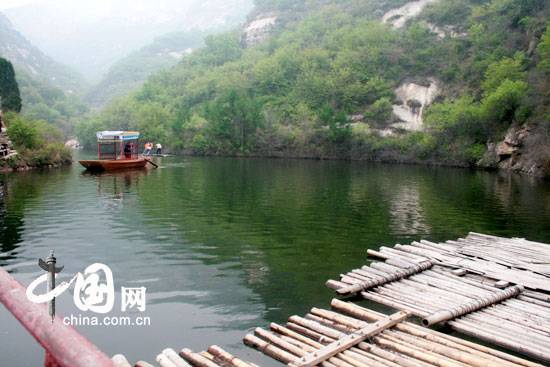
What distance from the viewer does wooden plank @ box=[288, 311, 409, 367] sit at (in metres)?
8.50

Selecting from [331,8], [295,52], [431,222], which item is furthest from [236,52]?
[431,222]

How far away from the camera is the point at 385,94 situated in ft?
290

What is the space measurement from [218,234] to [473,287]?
9.92 metres

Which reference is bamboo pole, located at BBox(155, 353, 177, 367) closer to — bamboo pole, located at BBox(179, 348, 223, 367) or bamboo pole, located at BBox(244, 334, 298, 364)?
bamboo pole, located at BBox(179, 348, 223, 367)

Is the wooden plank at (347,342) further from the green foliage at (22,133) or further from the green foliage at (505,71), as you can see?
the green foliage at (505,71)

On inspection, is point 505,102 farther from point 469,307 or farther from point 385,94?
point 469,307

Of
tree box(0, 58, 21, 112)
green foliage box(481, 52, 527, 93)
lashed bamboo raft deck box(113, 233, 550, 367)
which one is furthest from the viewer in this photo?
green foliage box(481, 52, 527, 93)

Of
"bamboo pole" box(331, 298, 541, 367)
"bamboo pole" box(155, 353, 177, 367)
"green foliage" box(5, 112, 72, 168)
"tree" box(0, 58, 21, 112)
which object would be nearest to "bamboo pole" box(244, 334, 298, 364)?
"bamboo pole" box(155, 353, 177, 367)

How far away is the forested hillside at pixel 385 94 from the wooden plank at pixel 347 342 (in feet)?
141

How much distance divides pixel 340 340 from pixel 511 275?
6.54 meters

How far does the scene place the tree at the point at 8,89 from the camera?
5941 centimetres

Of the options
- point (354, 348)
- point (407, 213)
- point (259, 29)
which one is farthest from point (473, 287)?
point (259, 29)

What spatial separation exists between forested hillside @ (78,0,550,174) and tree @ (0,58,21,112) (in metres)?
36.4

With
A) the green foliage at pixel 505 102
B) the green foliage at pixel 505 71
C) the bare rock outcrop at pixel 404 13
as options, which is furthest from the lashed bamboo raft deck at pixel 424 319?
the bare rock outcrop at pixel 404 13
